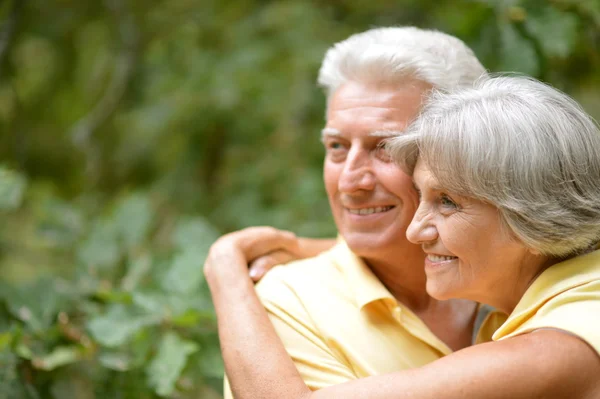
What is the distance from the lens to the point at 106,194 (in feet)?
14.8

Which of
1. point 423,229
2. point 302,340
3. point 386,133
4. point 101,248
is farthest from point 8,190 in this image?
point 423,229

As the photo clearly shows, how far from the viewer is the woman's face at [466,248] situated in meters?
1.54

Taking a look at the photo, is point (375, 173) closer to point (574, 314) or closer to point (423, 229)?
point (423, 229)

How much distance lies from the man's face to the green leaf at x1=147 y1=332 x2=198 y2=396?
28.1 inches

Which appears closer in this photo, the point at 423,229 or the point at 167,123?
the point at 423,229

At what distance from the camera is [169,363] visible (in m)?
2.30

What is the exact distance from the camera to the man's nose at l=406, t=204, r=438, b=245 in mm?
1650

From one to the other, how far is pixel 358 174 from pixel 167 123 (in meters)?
2.43

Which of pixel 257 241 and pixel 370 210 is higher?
pixel 370 210

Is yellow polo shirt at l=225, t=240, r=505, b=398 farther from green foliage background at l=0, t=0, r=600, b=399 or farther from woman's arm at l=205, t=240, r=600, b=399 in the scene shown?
green foliage background at l=0, t=0, r=600, b=399

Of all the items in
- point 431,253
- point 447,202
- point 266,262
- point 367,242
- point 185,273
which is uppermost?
point 447,202

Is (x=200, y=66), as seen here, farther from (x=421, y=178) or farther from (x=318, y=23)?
(x=421, y=178)

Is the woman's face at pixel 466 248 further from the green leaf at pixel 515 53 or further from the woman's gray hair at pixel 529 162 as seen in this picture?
the green leaf at pixel 515 53

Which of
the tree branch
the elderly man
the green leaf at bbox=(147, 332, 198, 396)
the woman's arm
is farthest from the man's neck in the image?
the tree branch
